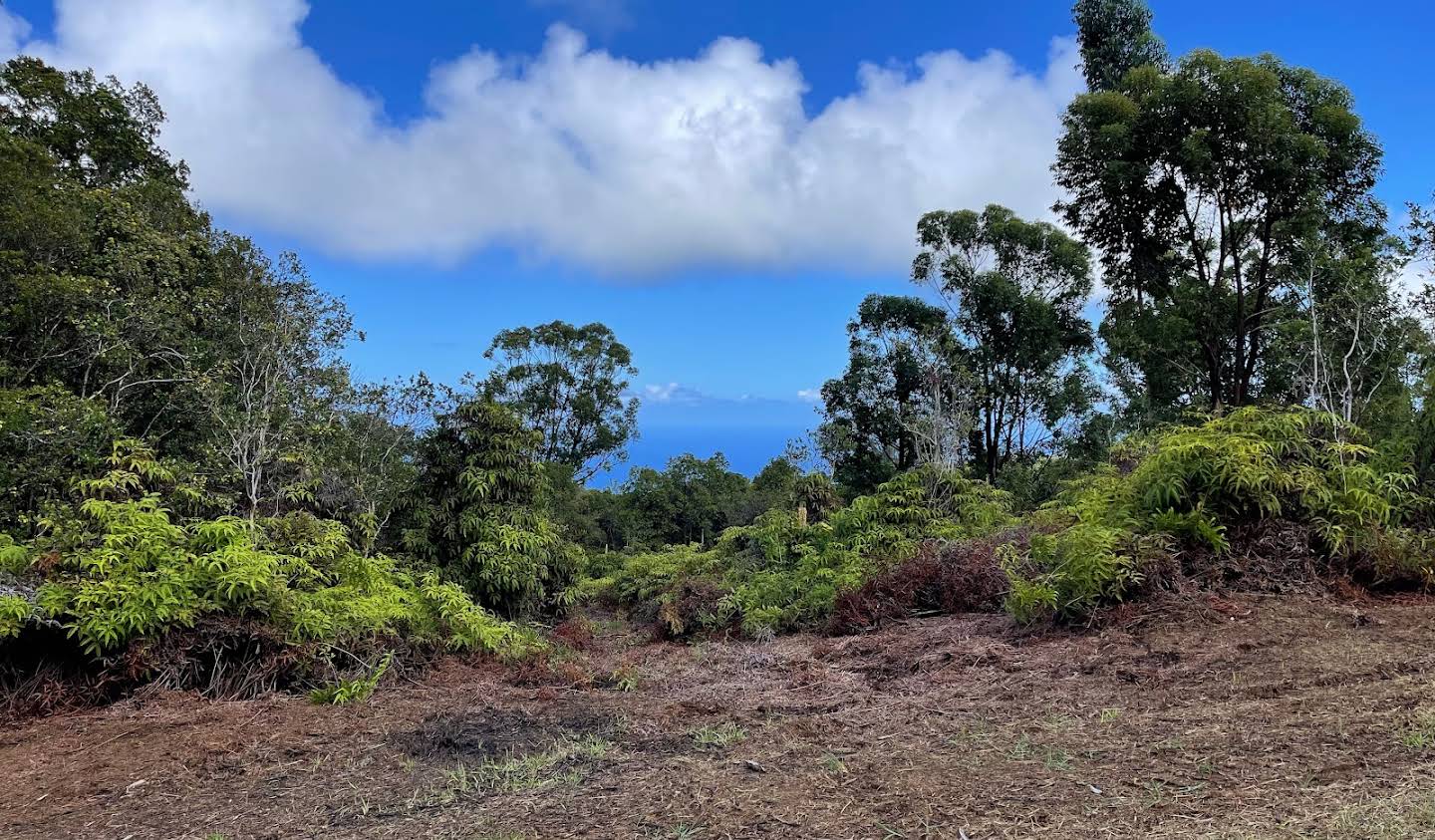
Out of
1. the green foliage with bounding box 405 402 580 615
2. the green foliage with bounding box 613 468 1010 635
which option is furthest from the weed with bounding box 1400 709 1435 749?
the green foliage with bounding box 405 402 580 615

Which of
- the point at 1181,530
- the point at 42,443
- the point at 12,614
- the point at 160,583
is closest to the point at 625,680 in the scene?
the point at 160,583

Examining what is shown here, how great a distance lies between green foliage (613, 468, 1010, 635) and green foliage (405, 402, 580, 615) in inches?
77.8

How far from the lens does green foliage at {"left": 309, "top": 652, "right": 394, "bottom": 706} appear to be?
16.8 ft

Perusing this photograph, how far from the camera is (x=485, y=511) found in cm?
1016

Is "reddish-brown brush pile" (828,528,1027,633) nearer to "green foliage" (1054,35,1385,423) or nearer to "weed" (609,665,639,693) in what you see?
"weed" (609,665,639,693)

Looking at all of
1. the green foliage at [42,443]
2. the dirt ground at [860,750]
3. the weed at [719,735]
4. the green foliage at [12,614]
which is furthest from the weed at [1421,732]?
the green foliage at [42,443]

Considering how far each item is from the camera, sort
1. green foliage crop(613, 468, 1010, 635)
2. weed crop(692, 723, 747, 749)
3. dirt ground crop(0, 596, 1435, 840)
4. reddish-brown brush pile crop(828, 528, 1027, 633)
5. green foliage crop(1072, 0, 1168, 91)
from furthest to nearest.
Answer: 1. green foliage crop(1072, 0, 1168, 91)
2. green foliage crop(613, 468, 1010, 635)
3. reddish-brown brush pile crop(828, 528, 1027, 633)
4. weed crop(692, 723, 747, 749)
5. dirt ground crop(0, 596, 1435, 840)

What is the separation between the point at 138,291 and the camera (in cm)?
1068

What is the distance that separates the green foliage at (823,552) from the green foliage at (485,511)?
1976mm

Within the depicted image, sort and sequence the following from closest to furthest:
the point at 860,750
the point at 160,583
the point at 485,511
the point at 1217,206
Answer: the point at 860,750, the point at 160,583, the point at 485,511, the point at 1217,206

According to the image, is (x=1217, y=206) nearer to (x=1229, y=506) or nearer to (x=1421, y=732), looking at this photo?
(x=1229, y=506)

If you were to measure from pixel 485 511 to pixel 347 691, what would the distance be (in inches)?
199

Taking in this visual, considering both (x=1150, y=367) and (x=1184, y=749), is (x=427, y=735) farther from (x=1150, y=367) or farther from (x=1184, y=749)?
(x=1150, y=367)

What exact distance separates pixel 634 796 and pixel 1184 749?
227 cm
